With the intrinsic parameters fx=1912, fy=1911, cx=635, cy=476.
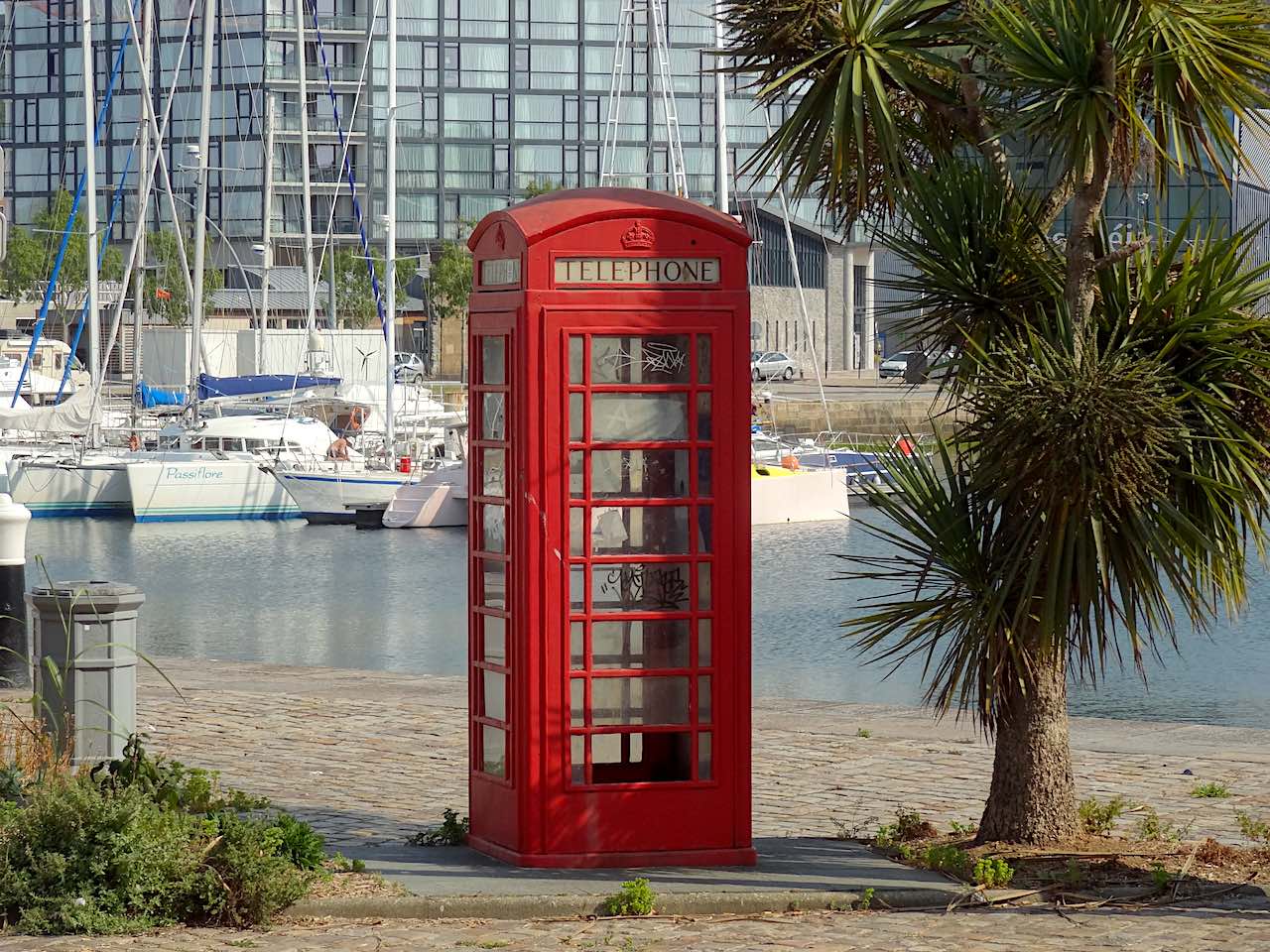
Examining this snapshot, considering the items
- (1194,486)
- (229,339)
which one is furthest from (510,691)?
(229,339)

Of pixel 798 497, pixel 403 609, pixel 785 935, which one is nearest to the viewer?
pixel 785 935

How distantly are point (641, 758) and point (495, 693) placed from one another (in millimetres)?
641

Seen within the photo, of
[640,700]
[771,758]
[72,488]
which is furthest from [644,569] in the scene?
[72,488]

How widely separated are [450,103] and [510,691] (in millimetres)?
87699

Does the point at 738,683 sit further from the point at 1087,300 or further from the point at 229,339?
the point at 229,339

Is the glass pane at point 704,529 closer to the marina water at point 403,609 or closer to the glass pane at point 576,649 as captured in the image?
the glass pane at point 576,649

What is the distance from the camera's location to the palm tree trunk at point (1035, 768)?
7.71 metres

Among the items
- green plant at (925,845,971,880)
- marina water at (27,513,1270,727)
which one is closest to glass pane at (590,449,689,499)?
green plant at (925,845,971,880)

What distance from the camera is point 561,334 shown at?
23.7ft

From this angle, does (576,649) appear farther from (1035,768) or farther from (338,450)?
(338,450)

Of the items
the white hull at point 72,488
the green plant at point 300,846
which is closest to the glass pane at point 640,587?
the green plant at point 300,846

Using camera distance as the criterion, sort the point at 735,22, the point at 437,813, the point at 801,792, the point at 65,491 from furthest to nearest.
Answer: the point at 65,491, the point at 801,792, the point at 437,813, the point at 735,22

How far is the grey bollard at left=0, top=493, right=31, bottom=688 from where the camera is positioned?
44.5 ft

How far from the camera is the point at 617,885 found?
277 inches
